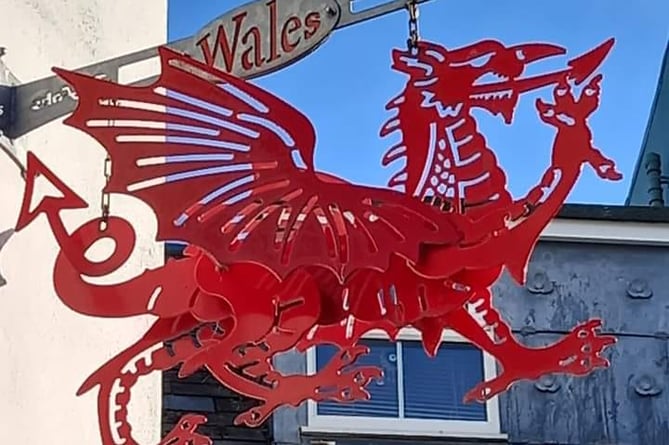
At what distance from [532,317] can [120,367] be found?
11.1 feet

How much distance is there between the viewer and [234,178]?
1948mm

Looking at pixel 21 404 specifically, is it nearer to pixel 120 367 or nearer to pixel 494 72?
pixel 120 367

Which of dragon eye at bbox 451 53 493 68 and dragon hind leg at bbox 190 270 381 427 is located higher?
dragon eye at bbox 451 53 493 68

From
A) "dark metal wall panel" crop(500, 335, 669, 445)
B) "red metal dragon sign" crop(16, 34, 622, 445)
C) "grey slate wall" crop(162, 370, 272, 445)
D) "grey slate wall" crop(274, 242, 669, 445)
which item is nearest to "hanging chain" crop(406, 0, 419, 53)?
"red metal dragon sign" crop(16, 34, 622, 445)

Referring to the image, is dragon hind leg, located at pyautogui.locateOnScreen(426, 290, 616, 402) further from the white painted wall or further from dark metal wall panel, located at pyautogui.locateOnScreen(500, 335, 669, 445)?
dark metal wall panel, located at pyautogui.locateOnScreen(500, 335, 669, 445)

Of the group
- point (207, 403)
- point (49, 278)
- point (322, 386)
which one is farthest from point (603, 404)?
point (49, 278)

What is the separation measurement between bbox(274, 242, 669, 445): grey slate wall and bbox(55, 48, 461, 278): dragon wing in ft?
10.4

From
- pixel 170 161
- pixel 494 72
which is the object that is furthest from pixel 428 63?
pixel 170 161

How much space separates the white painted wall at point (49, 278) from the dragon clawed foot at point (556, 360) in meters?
0.65

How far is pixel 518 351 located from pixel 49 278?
74 cm

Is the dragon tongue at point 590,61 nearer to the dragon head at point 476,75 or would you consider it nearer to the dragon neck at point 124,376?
the dragon head at point 476,75

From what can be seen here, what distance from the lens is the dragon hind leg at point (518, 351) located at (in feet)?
6.95

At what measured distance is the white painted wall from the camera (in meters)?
2.18

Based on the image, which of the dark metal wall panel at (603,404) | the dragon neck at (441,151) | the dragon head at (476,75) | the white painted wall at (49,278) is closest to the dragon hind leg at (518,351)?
the dragon neck at (441,151)
